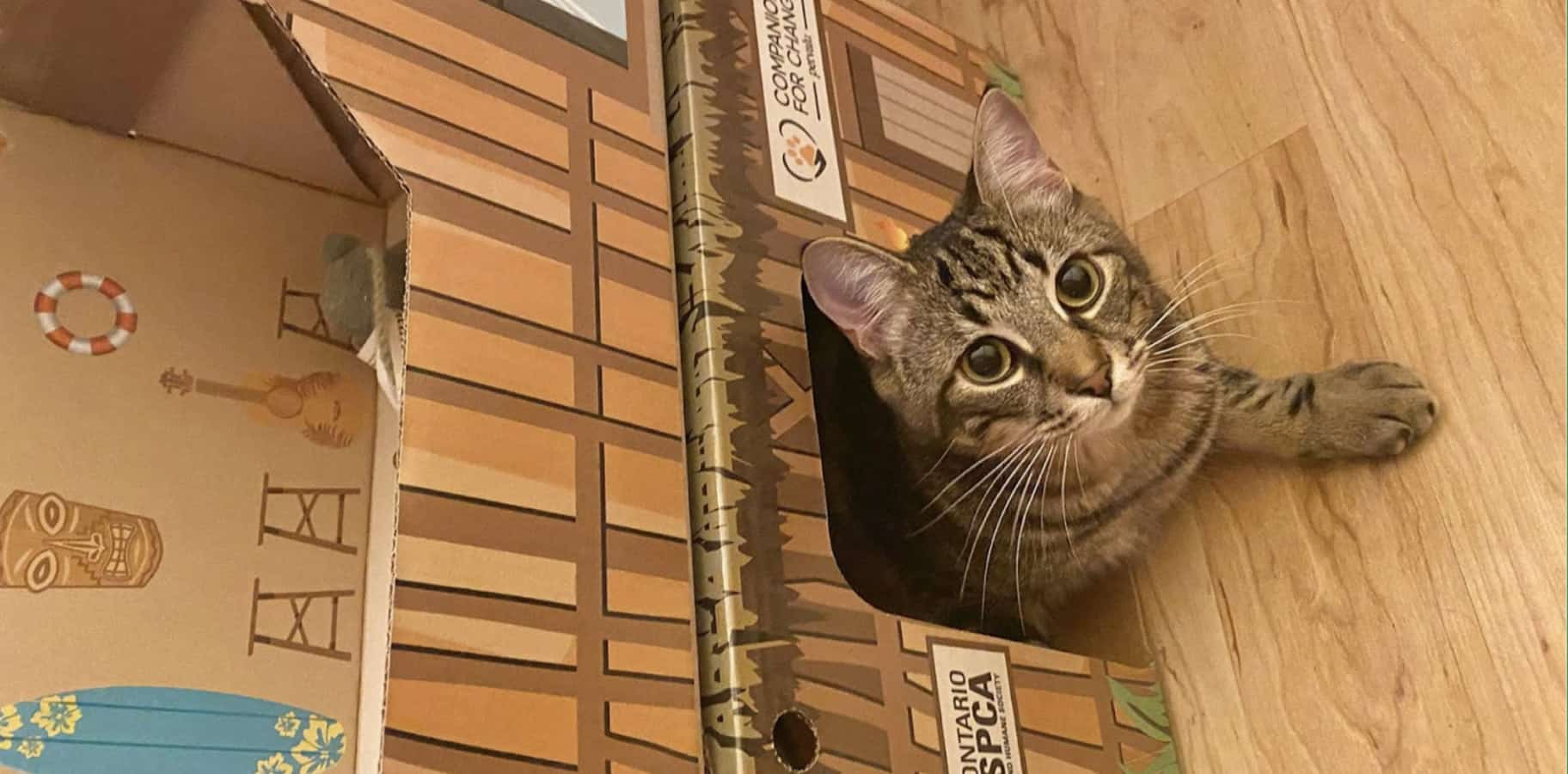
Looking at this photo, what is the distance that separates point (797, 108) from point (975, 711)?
575mm

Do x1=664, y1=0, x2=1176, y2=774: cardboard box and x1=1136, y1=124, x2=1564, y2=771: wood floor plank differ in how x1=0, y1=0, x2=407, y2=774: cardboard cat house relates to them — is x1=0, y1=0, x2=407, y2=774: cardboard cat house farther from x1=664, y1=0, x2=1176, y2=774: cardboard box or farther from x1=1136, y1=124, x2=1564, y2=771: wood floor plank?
x1=1136, y1=124, x2=1564, y2=771: wood floor plank

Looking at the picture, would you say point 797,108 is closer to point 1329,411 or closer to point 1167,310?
point 1167,310

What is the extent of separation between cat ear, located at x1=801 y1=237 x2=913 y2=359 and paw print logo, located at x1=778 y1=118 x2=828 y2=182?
0.11m

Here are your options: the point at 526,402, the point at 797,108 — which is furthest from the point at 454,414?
the point at 797,108

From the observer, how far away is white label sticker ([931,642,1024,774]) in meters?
0.83

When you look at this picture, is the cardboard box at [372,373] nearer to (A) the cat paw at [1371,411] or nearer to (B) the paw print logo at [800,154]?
(B) the paw print logo at [800,154]

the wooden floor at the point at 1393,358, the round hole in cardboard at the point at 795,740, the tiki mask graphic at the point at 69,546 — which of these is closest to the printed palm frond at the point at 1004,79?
the wooden floor at the point at 1393,358

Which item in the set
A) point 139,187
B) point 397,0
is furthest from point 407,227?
point 139,187

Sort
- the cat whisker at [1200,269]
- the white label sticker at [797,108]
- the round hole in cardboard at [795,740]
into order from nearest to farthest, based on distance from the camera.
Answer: the round hole in cardboard at [795,740] → the white label sticker at [797,108] → the cat whisker at [1200,269]

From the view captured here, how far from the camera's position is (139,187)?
995 millimetres

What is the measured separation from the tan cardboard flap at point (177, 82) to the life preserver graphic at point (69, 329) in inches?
5.5

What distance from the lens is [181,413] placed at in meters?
0.99

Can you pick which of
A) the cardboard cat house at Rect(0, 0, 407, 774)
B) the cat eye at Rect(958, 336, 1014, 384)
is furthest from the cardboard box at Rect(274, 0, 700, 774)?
the cat eye at Rect(958, 336, 1014, 384)

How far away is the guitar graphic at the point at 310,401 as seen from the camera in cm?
102
